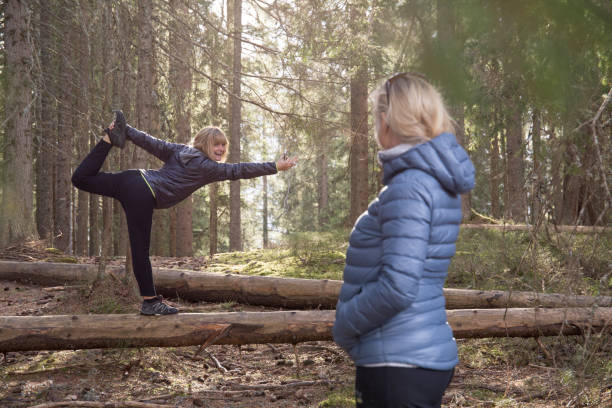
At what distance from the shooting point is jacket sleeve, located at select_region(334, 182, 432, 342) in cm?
197

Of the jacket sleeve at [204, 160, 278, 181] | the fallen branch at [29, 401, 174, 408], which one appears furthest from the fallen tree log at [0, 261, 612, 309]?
the fallen branch at [29, 401, 174, 408]

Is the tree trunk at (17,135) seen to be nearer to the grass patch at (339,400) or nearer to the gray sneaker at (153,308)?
the gray sneaker at (153,308)

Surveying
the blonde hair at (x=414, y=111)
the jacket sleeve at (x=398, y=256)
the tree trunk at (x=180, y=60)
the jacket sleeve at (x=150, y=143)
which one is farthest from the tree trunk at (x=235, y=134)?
the jacket sleeve at (x=398, y=256)

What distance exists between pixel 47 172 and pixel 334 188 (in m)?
20.2

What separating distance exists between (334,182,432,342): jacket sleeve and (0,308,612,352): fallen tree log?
3.55 metres

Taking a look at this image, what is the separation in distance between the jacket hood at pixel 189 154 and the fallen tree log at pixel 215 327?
1692mm

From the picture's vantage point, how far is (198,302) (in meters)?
8.34

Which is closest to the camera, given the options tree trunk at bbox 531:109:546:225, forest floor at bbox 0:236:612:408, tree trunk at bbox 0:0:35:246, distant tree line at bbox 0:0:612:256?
distant tree line at bbox 0:0:612:256

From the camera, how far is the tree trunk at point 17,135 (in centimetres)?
1072

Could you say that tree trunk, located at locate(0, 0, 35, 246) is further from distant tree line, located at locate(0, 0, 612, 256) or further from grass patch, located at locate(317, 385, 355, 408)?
grass patch, located at locate(317, 385, 355, 408)

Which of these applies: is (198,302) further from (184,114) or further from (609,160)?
(609,160)

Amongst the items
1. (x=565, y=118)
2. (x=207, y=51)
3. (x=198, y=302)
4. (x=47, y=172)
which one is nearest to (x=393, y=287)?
(x=565, y=118)

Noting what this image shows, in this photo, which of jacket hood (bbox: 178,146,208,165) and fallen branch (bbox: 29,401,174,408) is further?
jacket hood (bbox: 178,146,208,165)

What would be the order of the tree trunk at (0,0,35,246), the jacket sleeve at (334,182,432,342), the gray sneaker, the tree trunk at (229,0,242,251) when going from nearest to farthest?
the jacket sleeve at (334,182,432,342) < the gray sneaker < the tree trunk at (0,0,35,246) < the tree trunk at (229,0,242,251)
